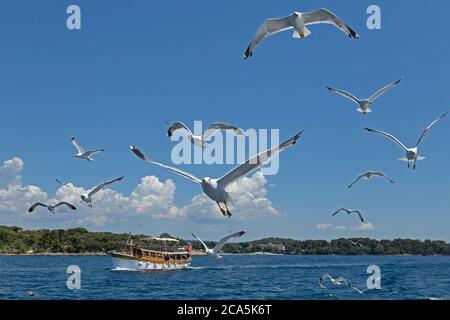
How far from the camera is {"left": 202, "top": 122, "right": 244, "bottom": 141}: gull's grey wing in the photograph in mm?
17203

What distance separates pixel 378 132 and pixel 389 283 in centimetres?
3100

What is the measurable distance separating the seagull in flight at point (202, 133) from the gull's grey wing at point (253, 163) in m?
5.25

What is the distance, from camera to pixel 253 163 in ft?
36.3

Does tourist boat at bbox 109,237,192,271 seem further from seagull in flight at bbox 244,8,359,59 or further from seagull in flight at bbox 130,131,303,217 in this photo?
seagull in flight at bbox 130,131,303,217

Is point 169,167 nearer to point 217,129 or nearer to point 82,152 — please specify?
point 217,129

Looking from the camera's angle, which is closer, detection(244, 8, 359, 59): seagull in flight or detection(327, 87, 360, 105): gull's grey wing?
detection(244, 8, 359, 59): seagull in flight

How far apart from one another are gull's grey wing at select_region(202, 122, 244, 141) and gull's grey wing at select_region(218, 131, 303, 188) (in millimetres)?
5227

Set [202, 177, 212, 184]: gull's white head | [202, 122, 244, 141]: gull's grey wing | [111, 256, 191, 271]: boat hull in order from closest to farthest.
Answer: [202, 177, 212, 184]: gull's white head < [202, 122, 244, 141]: gull's grey wing < [111, 256, 191, 271]: boat hull

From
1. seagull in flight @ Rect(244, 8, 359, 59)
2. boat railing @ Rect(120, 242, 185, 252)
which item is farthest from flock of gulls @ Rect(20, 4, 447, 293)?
boat railing @ Rect(120, 242, 185, 252)

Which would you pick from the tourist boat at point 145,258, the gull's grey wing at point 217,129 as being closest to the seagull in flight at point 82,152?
the gull's grey wing at point 217,129

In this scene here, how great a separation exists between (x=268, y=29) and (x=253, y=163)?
6382 millimetres
